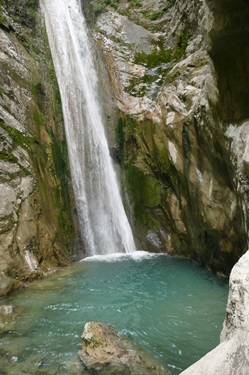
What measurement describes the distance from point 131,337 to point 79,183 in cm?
732

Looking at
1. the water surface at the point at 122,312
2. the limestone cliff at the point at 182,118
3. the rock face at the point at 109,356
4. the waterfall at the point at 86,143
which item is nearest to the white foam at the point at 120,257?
the waterfall at the point at 86,143

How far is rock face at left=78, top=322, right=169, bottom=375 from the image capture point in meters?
4.31

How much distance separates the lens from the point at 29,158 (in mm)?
9531

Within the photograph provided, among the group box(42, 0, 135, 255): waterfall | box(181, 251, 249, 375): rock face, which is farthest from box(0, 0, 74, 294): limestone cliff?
box(181, 251, 249, 375): rock face

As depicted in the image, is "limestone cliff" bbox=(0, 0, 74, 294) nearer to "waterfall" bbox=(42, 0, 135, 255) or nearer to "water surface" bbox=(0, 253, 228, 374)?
"waterfall" bbox=(42, 0, 135, 255)

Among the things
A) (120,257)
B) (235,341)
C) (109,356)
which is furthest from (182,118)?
(235,341)

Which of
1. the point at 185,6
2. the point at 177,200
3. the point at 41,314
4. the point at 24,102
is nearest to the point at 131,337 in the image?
the point at 41,314

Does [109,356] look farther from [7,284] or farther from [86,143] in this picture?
[86,143]

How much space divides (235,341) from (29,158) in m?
8.47

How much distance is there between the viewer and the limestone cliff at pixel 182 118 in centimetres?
544

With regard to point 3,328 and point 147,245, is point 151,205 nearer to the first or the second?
point 147,245

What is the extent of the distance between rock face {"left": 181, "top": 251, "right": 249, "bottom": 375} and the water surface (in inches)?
97.9

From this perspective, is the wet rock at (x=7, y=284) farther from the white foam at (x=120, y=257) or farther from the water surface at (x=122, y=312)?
the white foam at (x=120, y=257)

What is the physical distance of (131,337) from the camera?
5293 millimetres
